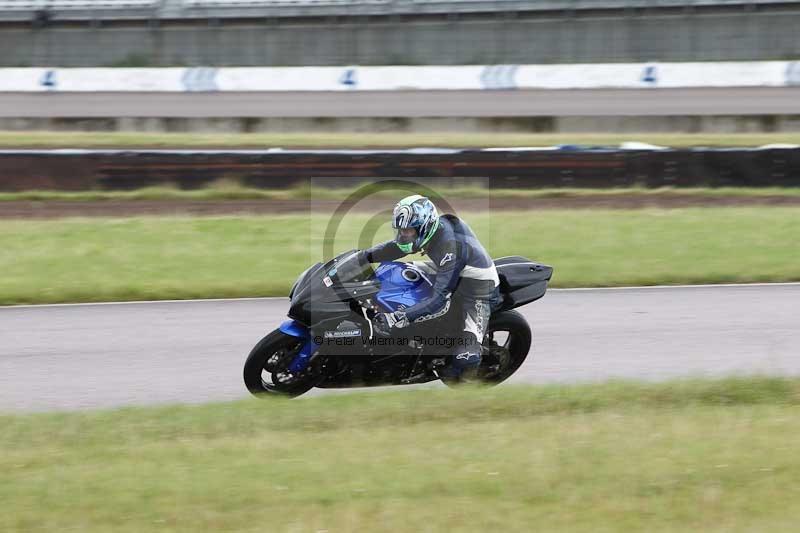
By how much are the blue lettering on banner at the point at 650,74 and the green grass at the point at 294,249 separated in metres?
16.5

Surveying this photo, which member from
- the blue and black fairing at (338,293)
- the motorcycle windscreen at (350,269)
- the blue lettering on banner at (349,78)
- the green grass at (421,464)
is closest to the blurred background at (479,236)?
the green grass at (421,464)

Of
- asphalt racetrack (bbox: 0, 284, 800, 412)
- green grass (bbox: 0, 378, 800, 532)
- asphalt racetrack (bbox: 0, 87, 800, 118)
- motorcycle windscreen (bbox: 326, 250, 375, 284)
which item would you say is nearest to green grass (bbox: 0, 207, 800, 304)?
asphalt racetrack (bbox: 0, 284, 800, 412)

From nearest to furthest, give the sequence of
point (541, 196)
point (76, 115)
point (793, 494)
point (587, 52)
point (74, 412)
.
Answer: point (793, 494) < point (74, 412) < point (541, 196) < point (76, 115) < point (587, 52)

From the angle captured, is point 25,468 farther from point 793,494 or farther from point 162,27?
point 162,27

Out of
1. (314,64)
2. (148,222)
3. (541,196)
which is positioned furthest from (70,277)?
(314,64)

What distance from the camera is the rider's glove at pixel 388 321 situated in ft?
23.9

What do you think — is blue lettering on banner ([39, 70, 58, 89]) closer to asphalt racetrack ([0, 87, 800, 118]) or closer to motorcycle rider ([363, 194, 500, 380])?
asphalt racetrack ([0, 87, 800, 118])

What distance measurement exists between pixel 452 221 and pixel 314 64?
33.0m

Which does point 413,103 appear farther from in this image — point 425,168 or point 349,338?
point 349,338

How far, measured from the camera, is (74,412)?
23.3 feet

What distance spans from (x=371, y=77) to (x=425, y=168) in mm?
15978

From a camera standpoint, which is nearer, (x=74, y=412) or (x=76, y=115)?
(x=74, y=412)

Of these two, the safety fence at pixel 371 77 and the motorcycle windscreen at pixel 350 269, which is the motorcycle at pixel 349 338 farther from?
the safety fence at pixel 371 77

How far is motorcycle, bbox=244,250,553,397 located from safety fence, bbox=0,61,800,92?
27.0 metres
